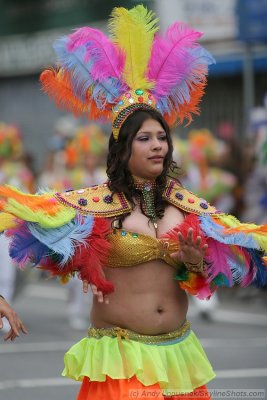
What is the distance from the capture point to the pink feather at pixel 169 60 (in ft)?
19.3

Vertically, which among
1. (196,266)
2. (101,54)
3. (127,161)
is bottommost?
(196,266)

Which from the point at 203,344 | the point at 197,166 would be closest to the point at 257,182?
the point at 197,166

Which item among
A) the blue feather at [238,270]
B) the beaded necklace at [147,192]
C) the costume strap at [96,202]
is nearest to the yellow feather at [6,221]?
the costume strap at [96,202]

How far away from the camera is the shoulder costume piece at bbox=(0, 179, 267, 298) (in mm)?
5516

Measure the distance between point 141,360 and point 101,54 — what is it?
5.07ft

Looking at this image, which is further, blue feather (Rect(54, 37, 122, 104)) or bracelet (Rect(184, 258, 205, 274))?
blue feather (Rect(54, 37, 122, 104))

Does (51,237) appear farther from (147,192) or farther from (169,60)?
(169,60)

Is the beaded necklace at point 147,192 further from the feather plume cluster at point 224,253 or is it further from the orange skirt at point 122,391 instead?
the orange skirt at point 122,391

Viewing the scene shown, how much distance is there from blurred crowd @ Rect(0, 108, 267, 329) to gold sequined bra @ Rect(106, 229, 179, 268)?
7.79 meters

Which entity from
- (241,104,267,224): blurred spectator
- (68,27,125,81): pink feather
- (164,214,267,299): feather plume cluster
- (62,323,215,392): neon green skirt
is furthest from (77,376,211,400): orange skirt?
(241,104,267,224): blurred spectator

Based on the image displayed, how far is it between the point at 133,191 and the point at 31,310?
917 cm

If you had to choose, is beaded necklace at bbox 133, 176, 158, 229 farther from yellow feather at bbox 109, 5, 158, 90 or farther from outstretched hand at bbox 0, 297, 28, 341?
outstretched hand at bbox 0, 297, 28, 341

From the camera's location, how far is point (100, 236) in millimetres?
5566

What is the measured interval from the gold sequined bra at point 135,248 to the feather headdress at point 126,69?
54 cm
